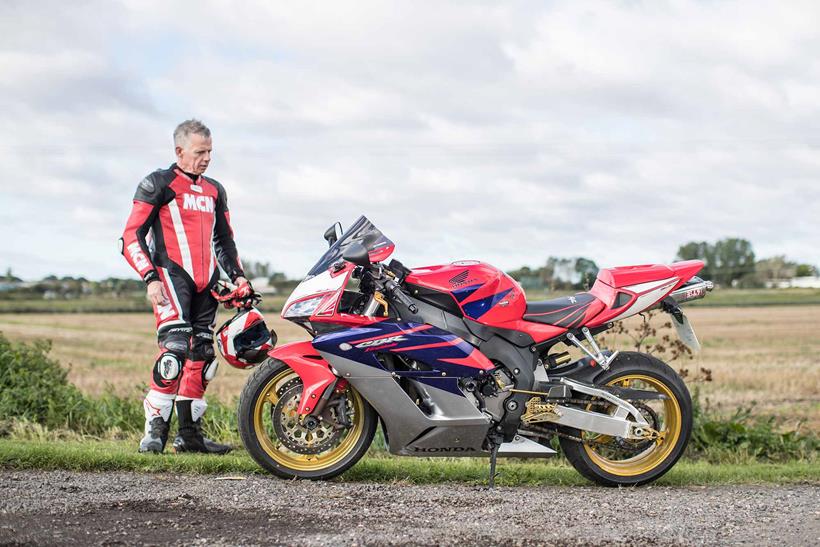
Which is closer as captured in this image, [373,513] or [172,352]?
[373,513]

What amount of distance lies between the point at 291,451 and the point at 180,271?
1.85 metres

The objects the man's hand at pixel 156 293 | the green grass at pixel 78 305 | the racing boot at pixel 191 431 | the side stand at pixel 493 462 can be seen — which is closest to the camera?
the side stand at pixel 493 462

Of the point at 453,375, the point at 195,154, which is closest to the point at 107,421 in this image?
the point at 195,154

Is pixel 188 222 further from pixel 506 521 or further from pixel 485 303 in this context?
pixel 506 521

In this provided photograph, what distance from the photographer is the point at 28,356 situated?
10.3 m

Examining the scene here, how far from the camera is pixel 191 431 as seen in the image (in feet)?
25.2

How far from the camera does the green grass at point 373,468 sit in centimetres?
670

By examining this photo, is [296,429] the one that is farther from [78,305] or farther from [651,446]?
[78,305]

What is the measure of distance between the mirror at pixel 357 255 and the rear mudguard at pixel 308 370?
76cm

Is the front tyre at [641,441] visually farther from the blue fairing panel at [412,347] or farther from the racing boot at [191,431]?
the racing boot at [191,431]

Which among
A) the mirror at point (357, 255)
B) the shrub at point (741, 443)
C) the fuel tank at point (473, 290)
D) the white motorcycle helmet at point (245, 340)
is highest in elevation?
the mirror at point (357, 255)

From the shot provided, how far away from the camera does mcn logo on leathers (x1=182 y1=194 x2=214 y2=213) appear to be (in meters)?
7.49

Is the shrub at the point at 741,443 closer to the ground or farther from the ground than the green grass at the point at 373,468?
closer to the ground

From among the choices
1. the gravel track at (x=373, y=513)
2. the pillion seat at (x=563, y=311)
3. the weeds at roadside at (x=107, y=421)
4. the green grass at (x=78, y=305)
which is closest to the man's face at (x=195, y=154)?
the gravel track at (x=373, y=513)
